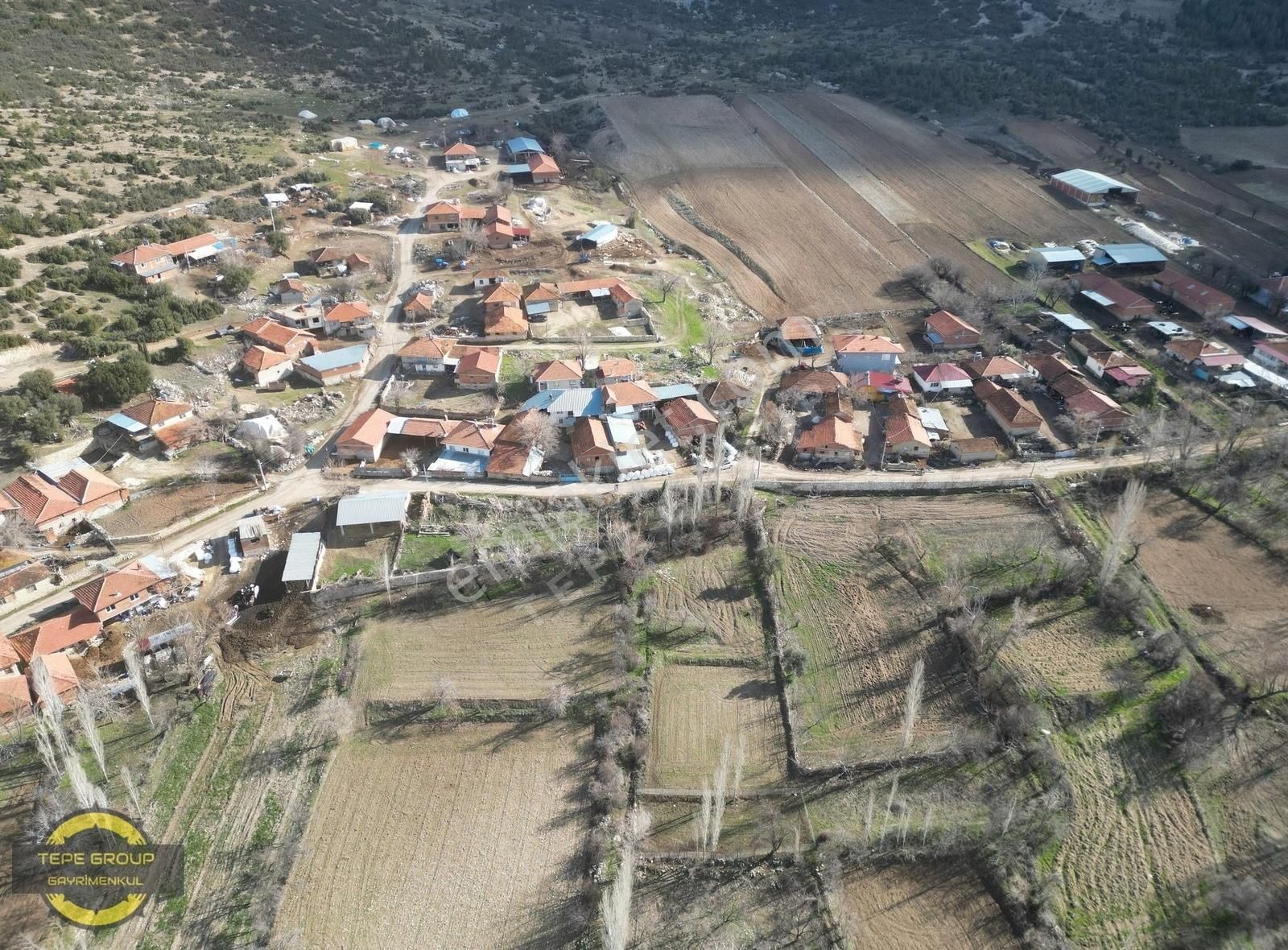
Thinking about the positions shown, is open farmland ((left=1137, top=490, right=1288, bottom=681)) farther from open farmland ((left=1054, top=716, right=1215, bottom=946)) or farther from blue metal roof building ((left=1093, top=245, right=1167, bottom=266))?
blue metal roof building ((left=1093, top=245, right=1167, bottom=266))

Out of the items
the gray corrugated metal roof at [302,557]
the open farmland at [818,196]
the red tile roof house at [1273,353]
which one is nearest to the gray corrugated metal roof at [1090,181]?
the open farmland at [818,196]

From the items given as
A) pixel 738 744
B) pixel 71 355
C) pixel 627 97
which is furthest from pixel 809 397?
pixel 627 97

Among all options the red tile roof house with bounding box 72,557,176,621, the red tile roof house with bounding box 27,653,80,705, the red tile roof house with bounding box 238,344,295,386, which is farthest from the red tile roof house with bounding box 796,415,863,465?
the red tile roof house with bounding box 27,653,80,705

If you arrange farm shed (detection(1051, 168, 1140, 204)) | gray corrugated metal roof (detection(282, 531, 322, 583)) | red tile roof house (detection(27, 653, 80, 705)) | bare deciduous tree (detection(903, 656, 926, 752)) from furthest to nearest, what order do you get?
farm shed (detection(1051, 168, 1140, 204)), gray corrugated metal roof (detection(282, 531, 322, 583)), red tile roof house (detection(27, 653, 80, 705)), bare deciduous tree (detection(903, 656, 926, 752))

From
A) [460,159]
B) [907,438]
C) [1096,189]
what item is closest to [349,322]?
[460,159]

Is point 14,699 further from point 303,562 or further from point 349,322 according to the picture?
point 349,322

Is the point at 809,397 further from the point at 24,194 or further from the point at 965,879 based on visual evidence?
the point at 24,194
